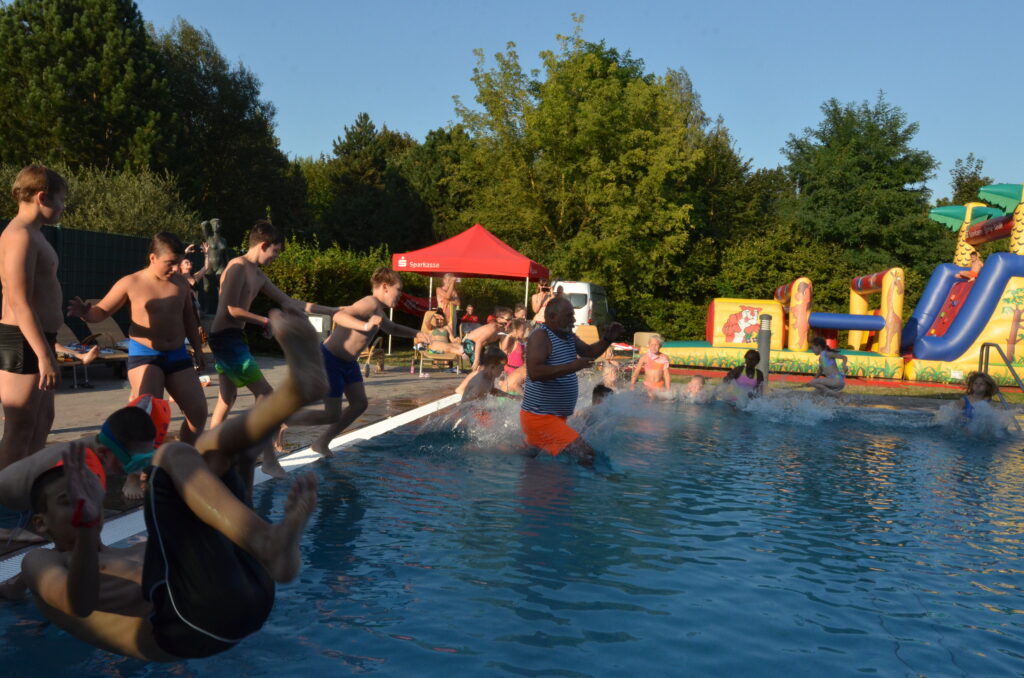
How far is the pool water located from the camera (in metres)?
3.64

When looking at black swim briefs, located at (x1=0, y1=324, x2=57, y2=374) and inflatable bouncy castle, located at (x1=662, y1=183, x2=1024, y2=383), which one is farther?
inflatable bouncy castle, located at (x1=662, y1=183, x2=1024, y2=383)

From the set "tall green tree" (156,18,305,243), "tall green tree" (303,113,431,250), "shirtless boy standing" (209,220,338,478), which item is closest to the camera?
"shirtless boy standing" (209,220,338,478)

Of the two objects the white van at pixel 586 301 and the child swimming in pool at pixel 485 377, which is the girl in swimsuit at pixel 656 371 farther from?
the white van at pixel 586 301

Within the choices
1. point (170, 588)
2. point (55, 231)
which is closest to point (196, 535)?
point (170, 588)

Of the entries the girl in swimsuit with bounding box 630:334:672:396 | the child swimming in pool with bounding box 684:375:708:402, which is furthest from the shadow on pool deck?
the child swimming in pool with bounding box 684:375:708:402

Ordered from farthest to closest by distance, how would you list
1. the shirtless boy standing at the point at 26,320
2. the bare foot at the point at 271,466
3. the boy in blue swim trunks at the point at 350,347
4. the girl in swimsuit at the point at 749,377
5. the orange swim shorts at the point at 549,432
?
the girl in swimsuit at the point at 749,377, the orange swim shorts at the point at 549,432, the boy in blue swim trunks at the point at 350,347, the bare foot at the point at 271,466, the shirtless boy standing at the point at 26,320

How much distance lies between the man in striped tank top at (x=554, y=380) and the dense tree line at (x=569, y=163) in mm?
22175

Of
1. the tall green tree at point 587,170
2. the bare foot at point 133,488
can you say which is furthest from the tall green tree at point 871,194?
the bare foot at point 133,488

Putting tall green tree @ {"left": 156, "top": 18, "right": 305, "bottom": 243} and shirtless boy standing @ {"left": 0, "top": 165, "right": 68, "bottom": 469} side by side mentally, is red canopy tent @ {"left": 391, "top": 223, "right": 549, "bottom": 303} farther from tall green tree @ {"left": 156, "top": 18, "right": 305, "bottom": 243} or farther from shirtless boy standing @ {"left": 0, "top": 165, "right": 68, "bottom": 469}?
tall green tree @ {"left": 156, "top": 18, "right": 305, "bottom": 243}

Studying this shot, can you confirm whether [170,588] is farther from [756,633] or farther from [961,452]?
[961,452]

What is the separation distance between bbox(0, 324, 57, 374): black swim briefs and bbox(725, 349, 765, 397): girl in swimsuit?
33.9ft

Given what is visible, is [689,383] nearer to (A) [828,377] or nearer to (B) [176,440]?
(A) [828,377]

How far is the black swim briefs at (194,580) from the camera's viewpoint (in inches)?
99.7

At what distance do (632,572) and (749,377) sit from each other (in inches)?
342
